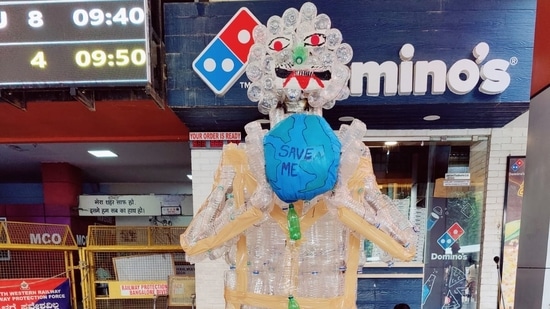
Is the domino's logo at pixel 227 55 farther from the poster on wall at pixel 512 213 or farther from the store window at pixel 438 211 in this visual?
the poster on wall at pixel 512 213

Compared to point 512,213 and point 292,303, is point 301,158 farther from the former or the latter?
point 512,213

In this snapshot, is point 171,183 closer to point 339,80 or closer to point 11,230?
point 11,230

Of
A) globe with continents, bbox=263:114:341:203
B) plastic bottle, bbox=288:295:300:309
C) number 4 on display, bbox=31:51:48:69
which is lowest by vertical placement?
plastic bottle, bbox=288:295:300:309

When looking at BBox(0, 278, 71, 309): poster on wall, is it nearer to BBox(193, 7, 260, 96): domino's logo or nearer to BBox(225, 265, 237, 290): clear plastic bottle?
BBox(193, 7, 260, 96): domino's logo

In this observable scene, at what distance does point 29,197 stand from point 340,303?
30.7ft

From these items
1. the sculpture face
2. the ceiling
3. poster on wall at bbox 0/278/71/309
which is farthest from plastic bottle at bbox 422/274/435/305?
poster on wall at bbox 0/278/71/309

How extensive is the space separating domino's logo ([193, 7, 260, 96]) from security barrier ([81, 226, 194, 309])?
2.28 metres

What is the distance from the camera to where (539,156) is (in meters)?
1.79

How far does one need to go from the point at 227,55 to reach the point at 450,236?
9.74 feet

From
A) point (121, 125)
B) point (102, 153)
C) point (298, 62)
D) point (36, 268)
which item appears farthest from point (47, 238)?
point (298, 62)

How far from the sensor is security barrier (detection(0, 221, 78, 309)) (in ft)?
11.9

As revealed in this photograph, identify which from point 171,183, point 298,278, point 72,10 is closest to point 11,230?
point 171,183

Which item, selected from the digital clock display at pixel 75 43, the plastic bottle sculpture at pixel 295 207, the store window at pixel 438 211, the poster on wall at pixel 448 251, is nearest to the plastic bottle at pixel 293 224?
the plastic bottle sculpture at pixel 295 207

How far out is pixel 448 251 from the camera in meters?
3.71
